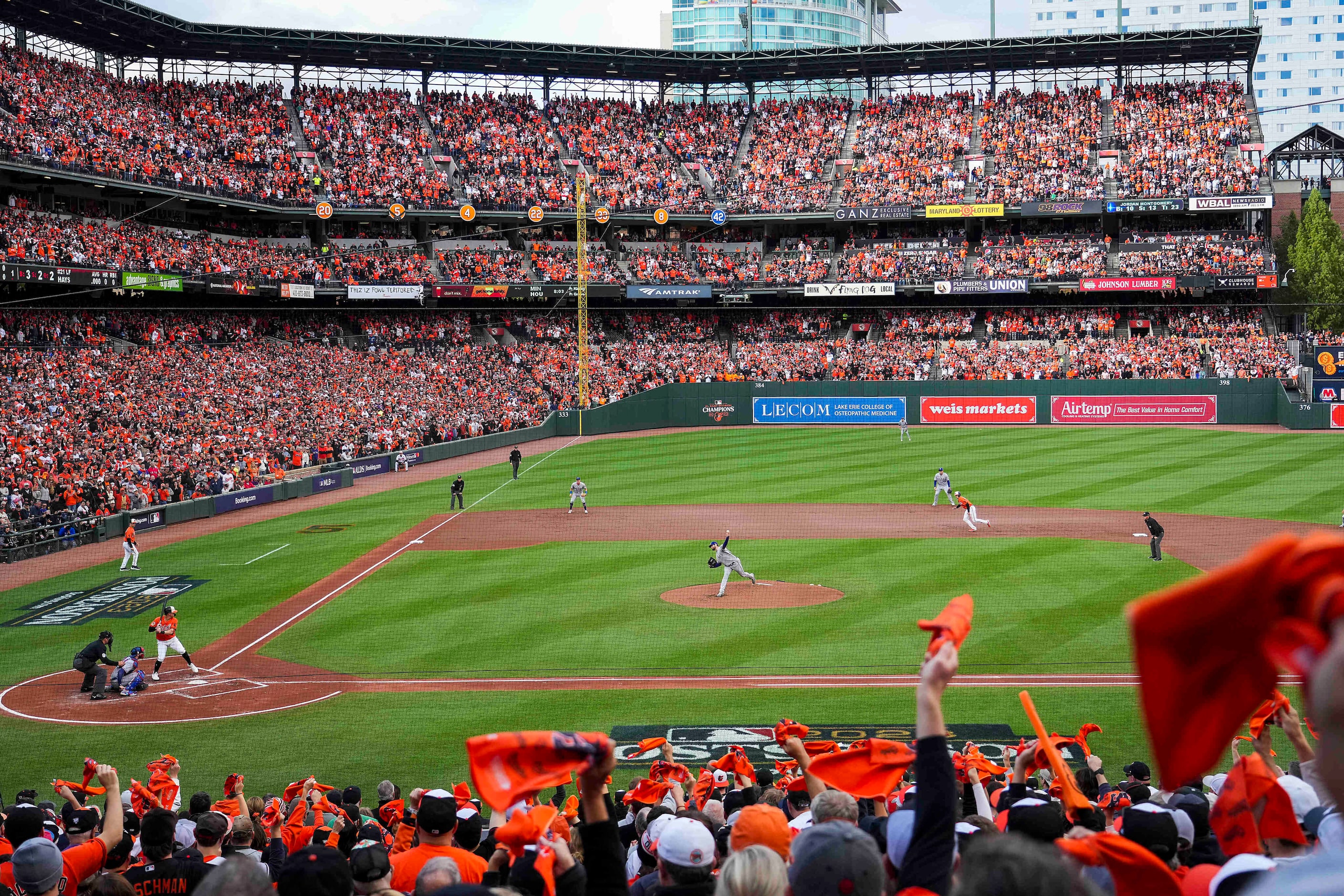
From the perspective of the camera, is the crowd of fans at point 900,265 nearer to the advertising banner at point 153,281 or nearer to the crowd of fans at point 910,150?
the crowd of fans at point 910,150

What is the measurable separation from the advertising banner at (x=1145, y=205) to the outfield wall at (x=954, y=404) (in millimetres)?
13768

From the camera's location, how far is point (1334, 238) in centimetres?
6291

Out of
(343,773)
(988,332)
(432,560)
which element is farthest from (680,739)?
(988,332)

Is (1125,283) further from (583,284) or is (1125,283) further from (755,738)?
(755,738)

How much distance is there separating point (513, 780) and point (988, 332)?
66886 mm

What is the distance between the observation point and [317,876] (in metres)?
4.52

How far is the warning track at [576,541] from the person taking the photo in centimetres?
1853

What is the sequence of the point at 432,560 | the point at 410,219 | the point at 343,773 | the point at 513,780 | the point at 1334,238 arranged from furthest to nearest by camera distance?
1. the point at 410,219
2. the point at 1334,238
3. the point at 432,560
4. the point at 343,773
5. the point at 513,780

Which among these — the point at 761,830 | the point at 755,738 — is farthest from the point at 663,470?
the point at 761,830

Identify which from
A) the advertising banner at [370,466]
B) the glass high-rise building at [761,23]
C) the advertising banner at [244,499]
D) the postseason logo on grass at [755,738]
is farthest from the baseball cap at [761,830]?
the glass high-rise building at [761,23]

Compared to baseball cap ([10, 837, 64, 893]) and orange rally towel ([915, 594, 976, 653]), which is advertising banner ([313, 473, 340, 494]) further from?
orange rally towel ([915, 594, 976, 653])

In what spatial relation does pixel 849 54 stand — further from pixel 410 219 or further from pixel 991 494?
pixel 991 494

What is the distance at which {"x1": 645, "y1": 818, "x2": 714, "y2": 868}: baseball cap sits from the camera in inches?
196

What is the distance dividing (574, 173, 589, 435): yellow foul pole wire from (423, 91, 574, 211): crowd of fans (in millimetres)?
1582
